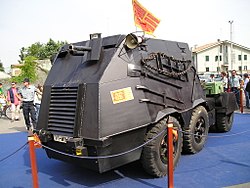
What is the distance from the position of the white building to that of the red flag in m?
46.9

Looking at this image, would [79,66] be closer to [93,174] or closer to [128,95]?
[128,95]

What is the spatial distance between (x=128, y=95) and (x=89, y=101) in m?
0.60

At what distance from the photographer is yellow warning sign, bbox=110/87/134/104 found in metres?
4.05

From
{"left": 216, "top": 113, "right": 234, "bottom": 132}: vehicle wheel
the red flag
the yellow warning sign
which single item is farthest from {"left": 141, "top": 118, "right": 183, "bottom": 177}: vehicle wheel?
{"left": 216, "top": 113, "right": 234, "bottom": 132}: vehicle wheel

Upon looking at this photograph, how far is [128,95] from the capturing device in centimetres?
416

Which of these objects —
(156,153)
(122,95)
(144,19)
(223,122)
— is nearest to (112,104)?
(122,95)

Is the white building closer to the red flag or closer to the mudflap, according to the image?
the mudflap

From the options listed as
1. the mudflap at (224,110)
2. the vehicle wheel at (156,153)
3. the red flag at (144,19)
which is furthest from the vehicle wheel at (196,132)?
the red flag at (144,19)

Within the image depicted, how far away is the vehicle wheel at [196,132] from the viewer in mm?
5508

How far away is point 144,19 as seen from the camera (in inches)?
258

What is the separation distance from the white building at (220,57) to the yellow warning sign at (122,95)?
163ft

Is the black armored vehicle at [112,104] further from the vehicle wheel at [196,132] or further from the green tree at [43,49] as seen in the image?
the green tree at [43,49]

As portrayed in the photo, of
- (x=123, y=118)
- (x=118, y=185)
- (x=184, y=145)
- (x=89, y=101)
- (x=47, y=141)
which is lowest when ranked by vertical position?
(x=118, y=185)

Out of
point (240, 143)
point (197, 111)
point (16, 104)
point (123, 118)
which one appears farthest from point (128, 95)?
point (16, 104)
